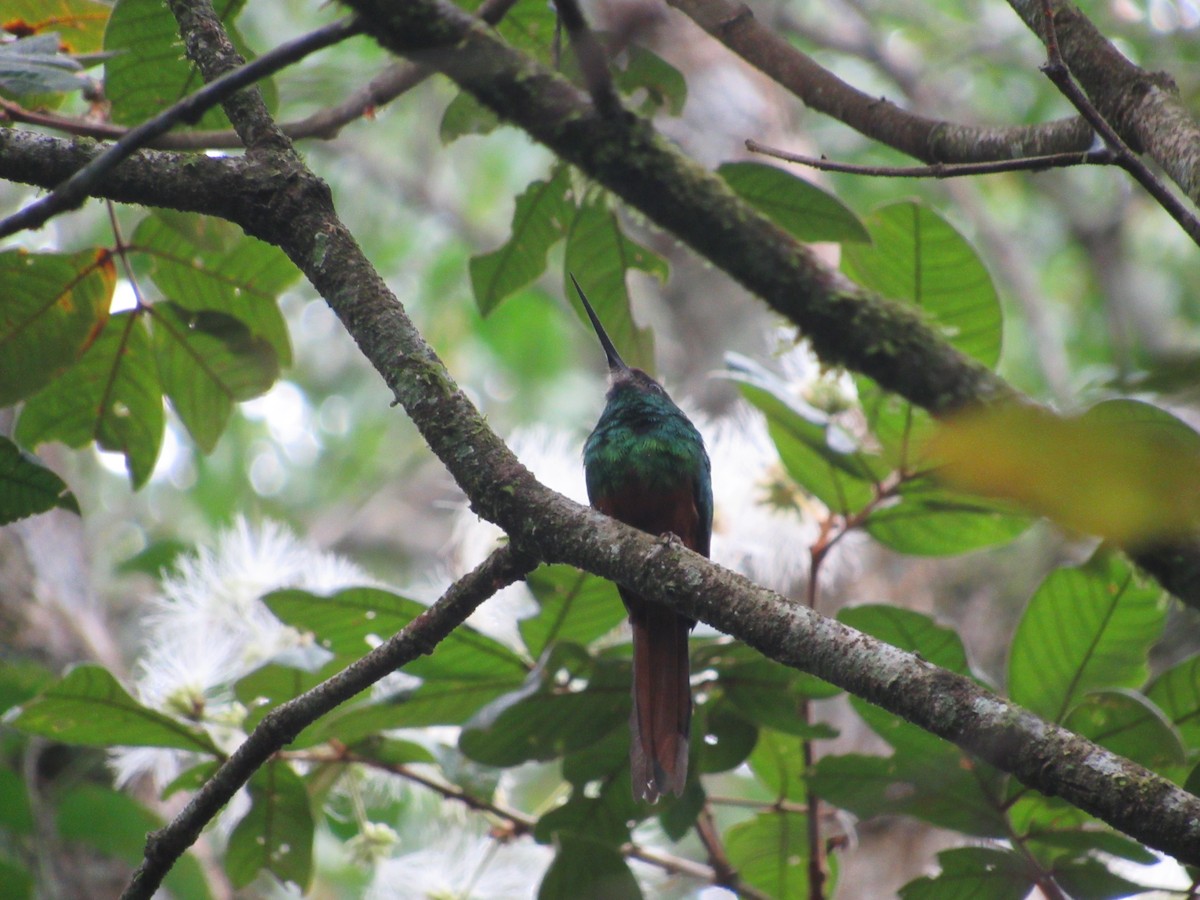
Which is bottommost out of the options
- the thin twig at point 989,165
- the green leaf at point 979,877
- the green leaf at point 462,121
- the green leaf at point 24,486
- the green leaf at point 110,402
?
the green leaf at point 979,877

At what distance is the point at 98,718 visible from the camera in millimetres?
2029

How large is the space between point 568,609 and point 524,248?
87 centimetres

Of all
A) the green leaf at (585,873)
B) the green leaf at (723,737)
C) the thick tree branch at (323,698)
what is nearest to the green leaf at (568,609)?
the green leaf at (723,737)

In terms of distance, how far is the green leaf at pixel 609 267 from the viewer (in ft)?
7.97

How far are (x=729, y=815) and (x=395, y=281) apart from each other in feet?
13.9

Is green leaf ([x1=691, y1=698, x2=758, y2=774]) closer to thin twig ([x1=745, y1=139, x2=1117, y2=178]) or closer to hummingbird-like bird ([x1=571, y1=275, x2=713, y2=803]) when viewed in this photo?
hummingbird-like bird ([x1=571, y1=275, x2=713, y2=803])

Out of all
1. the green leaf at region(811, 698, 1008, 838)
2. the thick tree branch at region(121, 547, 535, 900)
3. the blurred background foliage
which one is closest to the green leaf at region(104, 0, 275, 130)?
the blurred background foliage

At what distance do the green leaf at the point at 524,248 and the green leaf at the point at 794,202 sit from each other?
0.40 metres

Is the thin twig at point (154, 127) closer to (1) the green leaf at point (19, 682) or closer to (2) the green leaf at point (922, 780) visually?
(2) the green leaf at point (922, 780)

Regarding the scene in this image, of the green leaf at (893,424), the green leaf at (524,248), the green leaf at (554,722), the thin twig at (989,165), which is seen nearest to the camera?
the thin twig at (989,165)

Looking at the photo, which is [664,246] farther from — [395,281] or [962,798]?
[395,281]

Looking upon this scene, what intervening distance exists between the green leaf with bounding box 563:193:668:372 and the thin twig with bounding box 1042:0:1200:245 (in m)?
1.13

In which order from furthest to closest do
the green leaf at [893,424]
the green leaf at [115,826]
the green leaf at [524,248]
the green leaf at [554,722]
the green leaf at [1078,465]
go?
the green leaf at [115,826]
the green leaf at [524,248]
the green leaf at [893,424]
the green leaf at [554,722]
the green leaf at [1078,465]

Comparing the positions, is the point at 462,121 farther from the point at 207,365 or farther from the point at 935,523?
the point at 935,523
